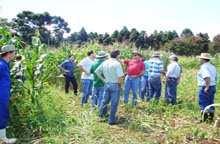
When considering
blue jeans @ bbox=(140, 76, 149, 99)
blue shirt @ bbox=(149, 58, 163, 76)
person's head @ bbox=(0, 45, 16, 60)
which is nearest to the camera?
person's head @ bbox=(0, 45, 16, 60)

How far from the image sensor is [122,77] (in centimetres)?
376

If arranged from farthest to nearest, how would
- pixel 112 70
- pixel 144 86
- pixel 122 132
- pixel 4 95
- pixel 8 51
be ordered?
pixel 144 86 < pixel 112 70 < pixel 122 132 < pixel 8 51 < pixel 4 95

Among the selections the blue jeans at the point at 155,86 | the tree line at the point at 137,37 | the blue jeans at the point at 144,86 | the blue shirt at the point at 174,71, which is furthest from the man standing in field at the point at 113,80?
the tree line at the point at 137,37

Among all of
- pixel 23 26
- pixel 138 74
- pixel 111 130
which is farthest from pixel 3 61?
pixel 23 26

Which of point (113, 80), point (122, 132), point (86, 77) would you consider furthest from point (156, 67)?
point (122, 132)

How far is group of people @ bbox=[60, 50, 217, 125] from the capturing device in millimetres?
3801

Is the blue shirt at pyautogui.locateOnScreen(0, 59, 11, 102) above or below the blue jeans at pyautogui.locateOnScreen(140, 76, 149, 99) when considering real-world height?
above

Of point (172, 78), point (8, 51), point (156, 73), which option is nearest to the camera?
point (8, 51)

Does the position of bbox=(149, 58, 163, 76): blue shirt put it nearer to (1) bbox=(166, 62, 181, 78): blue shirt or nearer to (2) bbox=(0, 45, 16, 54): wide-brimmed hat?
(1) bbox=(166, 62, 181, 78): blue shirt

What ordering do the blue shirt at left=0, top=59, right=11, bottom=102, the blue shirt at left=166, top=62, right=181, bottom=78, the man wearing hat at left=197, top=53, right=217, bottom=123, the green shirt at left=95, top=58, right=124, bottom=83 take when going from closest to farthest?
1. the blue shirt at left=0, top=59, right=11, bottom=102
2. the green shirt at left=95, top=58, right=124, bottom=83
3. the man wearing hat at left=197, top=53, right=217, bottom=123
4. the blue shirt at left=166, top=62, right=181, bottom=78

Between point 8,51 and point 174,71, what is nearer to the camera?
point 8,51

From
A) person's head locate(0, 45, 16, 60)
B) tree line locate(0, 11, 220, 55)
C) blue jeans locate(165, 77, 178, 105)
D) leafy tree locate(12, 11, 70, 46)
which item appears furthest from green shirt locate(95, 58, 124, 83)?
leafy tree locate(12, 11, 70, 46)

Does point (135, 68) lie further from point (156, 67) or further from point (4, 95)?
point (4, 95)

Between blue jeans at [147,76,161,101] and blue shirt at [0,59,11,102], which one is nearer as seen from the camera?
blue shirt at [0,59,11,102]
